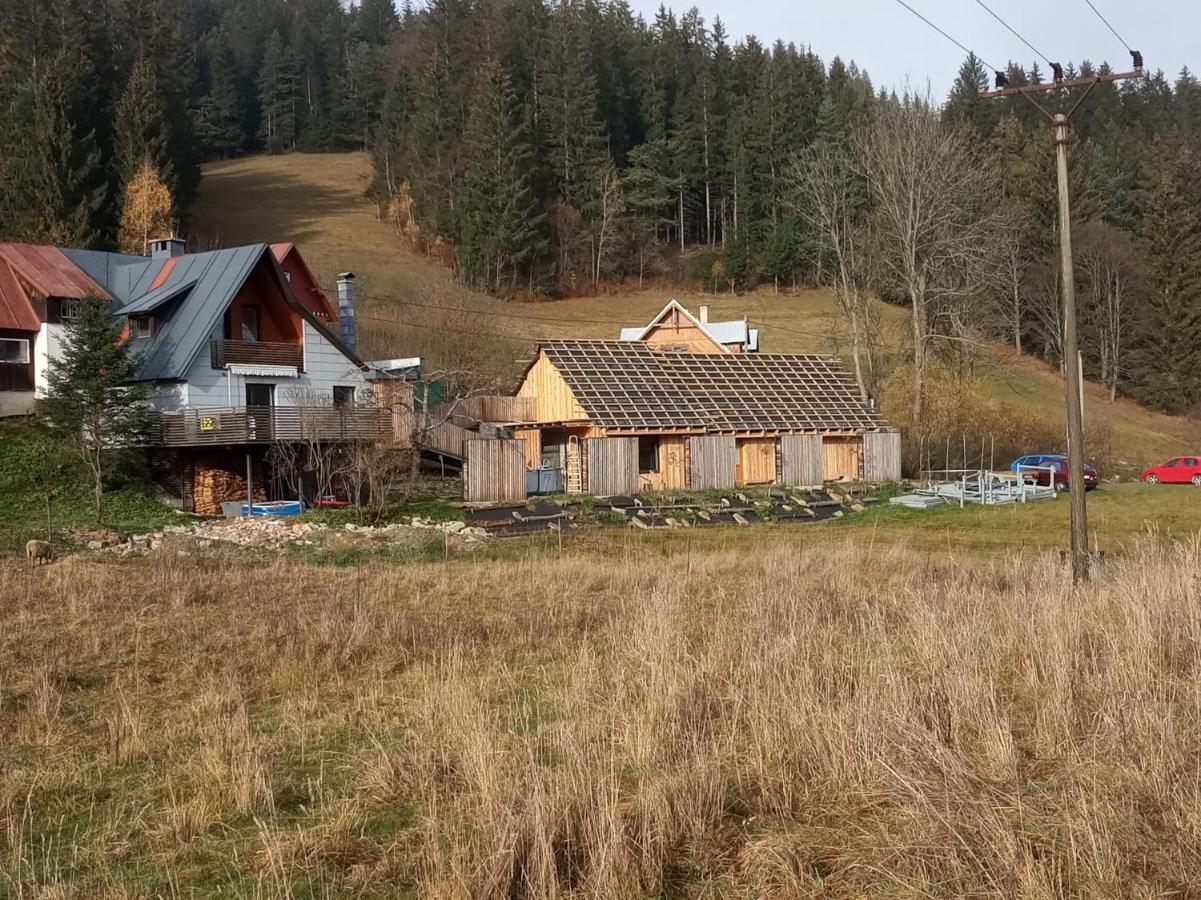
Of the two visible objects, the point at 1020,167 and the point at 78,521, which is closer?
the point at 78,521

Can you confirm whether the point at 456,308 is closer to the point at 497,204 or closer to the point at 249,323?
the point at 249,323

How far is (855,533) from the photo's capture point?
24.5 meters

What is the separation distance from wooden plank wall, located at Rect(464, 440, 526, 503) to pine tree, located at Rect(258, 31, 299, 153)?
81.2 m

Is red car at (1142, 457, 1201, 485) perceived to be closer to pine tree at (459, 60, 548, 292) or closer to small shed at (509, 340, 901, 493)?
small shed at (509, 340, 901, 493)

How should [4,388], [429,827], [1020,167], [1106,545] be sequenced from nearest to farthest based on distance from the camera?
[429,827]
[1106,545]
[4,388]
[1020,167]

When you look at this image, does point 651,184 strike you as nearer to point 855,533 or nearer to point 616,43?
point 616,43

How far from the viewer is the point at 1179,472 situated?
135 feet

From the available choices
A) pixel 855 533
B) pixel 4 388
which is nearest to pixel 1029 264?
pixel 855 533

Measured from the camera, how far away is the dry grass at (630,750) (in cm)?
548

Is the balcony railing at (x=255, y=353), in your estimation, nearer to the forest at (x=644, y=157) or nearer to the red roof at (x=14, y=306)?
the red roof at (x=14, y=306)

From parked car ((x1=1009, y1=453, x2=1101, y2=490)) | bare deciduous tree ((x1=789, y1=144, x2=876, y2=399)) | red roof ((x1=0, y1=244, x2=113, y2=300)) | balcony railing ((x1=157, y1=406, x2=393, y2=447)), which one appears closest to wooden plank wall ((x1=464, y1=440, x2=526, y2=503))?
balcony railing ((x1=157, y1=406, x2=393, y2=447))

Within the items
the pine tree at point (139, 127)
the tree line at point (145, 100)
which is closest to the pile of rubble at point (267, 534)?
the tree line at point (145, 100)

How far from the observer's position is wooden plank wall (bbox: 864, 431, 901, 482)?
4169 centimetres

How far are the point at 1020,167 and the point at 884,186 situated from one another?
122 feet
